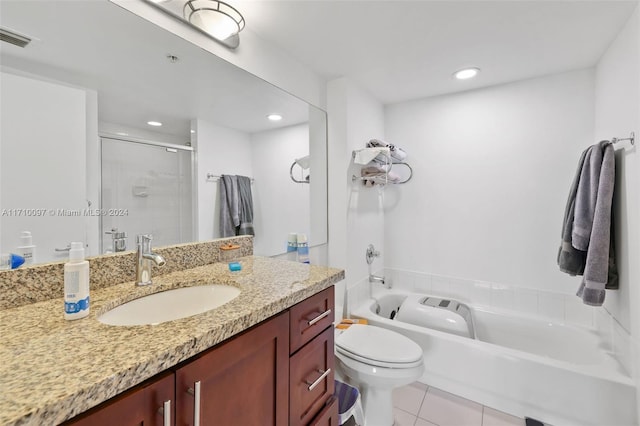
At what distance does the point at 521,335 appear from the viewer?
2068 mm

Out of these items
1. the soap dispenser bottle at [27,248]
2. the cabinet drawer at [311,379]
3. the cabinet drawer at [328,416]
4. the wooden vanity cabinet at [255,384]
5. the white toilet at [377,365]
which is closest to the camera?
the wooden vanity cabinet at [255,384]

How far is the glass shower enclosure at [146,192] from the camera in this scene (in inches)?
38.4

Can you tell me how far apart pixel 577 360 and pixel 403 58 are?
229 centimetres

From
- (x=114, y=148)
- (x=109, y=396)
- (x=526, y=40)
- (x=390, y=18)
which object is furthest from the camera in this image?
(x=526, y=40)

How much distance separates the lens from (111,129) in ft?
3.22

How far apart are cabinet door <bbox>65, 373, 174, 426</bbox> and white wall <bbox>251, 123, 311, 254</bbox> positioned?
3.38 feet

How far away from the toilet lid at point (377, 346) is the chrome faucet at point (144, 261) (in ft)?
3.48

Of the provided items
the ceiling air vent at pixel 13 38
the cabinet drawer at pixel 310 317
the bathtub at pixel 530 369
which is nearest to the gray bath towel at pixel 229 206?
the cabinet drawer at pixel 310 317

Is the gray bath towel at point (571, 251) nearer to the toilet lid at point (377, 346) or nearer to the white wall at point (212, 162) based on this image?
the toilet lid at point (377, 346)

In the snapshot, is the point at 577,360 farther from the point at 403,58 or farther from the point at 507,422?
the point at 403,58

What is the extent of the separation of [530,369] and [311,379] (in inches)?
54.6

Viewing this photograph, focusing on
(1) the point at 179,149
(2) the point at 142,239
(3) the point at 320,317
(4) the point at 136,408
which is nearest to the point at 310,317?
(3) the point at 320,317

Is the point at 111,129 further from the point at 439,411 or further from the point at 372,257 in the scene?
the point at 439,411

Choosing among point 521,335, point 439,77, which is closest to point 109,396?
point 439,77
